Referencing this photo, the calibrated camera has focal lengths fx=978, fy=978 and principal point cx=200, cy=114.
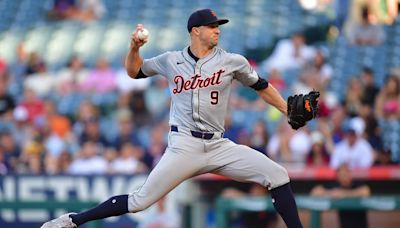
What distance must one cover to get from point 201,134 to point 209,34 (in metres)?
0.65

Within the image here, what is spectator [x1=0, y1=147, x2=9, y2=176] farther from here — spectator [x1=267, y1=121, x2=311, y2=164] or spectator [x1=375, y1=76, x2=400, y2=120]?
spectator [x1=375, y1=76, x2=400, y2=120]

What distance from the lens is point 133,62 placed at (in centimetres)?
646

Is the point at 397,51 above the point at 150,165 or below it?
above

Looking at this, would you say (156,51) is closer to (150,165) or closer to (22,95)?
(22,95)

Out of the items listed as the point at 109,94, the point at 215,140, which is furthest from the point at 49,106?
the point at 215,140

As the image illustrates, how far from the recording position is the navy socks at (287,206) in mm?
6371

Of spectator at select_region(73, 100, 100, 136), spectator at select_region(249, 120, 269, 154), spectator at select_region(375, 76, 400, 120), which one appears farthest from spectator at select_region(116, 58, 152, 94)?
spectator at select_region(375, 76, 400, 120)

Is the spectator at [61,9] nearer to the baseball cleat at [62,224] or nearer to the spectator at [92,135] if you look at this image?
the spectator at [92,135]

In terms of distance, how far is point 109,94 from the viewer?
13.2m

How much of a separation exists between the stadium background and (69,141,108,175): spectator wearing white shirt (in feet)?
0.04

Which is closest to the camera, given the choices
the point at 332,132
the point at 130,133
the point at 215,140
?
the point at 215,140

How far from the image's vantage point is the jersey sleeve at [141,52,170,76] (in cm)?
646

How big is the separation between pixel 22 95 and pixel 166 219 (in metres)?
4.59

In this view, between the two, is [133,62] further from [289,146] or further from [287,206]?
[289,146]
